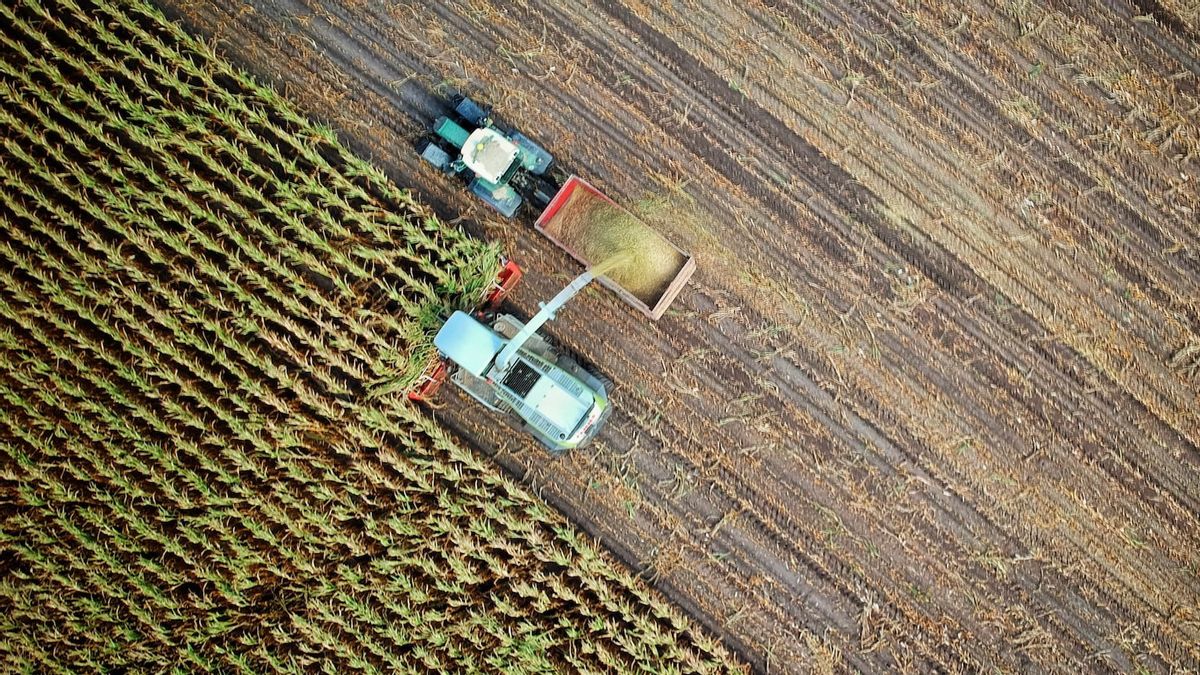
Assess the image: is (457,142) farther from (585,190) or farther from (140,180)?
(140,180)

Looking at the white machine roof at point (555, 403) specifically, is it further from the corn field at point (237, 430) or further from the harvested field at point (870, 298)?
the corn field at point (237, 430)

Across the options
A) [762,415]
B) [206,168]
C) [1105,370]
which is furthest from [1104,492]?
[206,168]

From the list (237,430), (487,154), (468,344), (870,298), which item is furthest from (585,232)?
(237,430)

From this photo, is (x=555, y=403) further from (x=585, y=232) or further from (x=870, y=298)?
(x=870, y=298)

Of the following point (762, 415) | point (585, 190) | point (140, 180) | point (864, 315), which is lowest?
point (140, 180)

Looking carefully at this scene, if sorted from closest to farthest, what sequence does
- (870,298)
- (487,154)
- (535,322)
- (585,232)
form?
(535,322) < (487,154) < (585,232) < (870,298)

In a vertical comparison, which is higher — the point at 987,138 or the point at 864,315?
the point at 987,138
